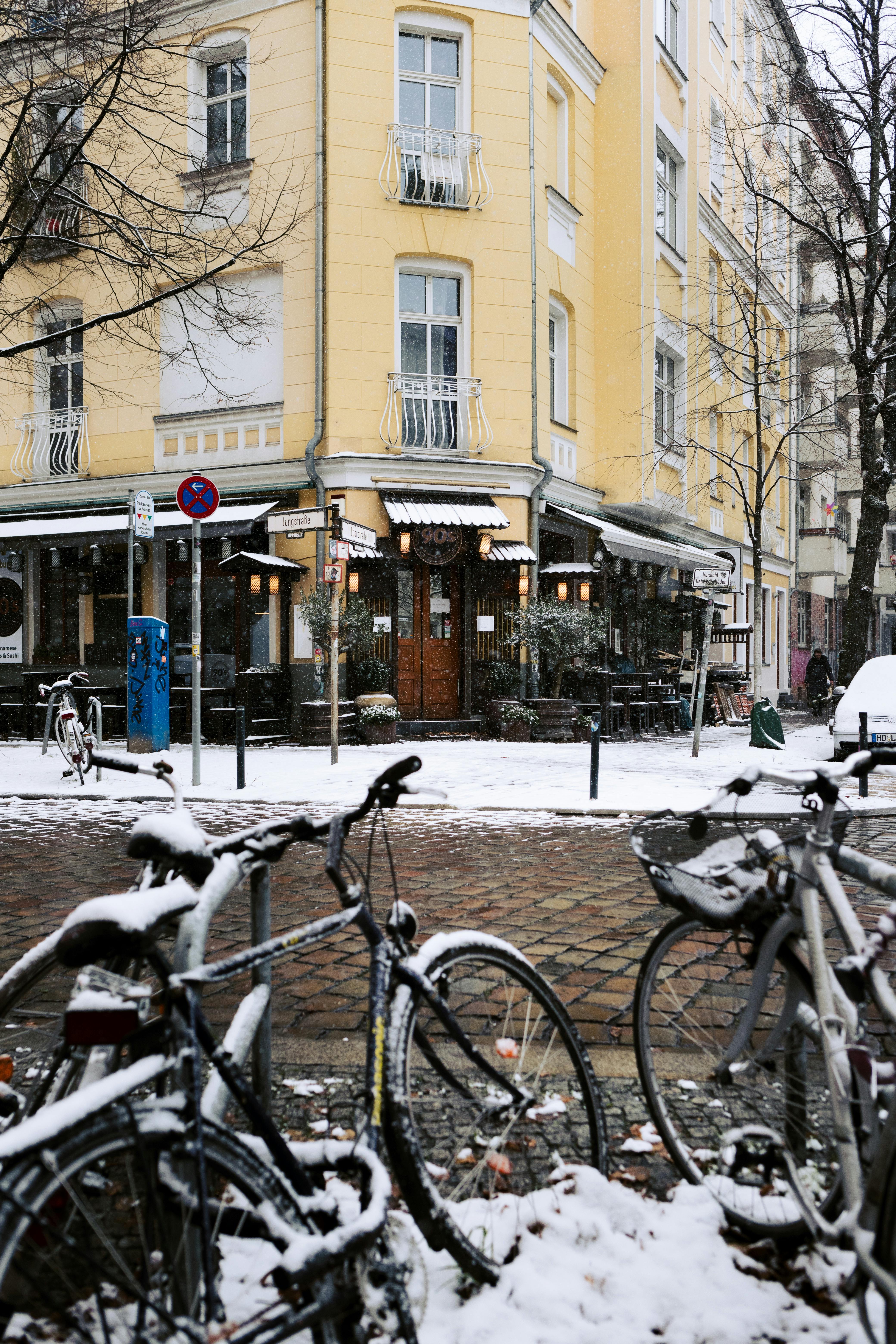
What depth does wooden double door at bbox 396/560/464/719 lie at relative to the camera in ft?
58.1

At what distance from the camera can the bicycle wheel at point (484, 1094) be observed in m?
2.13

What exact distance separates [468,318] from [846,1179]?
17.4 m

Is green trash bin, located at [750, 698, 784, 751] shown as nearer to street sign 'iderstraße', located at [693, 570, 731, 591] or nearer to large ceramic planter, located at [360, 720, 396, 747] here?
street sign 'iderstraße', located at [693, 570, 731, 591]

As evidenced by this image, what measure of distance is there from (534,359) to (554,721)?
640 cm

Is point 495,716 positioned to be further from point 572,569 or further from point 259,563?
point 259,563

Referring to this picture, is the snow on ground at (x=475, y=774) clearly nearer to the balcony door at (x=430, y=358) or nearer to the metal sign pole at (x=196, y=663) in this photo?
the metal sign pole at (x=196, y=663)

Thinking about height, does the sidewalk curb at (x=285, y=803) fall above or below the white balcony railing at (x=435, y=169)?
below

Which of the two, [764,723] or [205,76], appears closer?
[764,723]

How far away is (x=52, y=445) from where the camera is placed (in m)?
20.2

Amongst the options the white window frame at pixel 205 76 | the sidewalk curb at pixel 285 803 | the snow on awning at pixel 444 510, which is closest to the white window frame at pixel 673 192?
the snow on awning at pixel 444 510

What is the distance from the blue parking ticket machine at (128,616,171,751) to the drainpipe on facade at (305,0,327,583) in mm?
4323

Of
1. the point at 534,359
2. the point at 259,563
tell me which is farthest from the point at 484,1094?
the point at 534,359

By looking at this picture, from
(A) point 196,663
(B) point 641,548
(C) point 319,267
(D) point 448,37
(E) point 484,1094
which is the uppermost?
(D) point 448,37

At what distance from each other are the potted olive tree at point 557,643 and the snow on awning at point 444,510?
1625 millimetres
